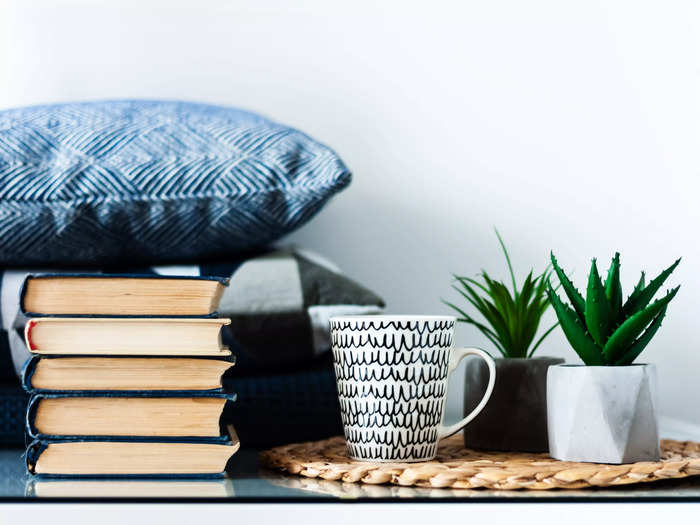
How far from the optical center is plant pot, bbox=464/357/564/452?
0.68 metres

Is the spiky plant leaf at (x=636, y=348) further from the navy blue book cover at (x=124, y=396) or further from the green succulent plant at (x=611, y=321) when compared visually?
the navy blue book cover at (x=124, y=396)

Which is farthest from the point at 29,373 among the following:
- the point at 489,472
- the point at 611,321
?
the point at 611,321

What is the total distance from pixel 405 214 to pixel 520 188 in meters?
0.17

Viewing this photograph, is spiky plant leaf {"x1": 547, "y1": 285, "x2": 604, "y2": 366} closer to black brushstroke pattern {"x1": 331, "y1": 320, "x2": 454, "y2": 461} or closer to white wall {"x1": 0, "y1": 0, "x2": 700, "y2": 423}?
black brushstroke pattern {"x1": 331, "y1": 320, "x2": 454, "y2": 461}

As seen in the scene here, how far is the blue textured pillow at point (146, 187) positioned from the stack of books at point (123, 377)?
187 mm

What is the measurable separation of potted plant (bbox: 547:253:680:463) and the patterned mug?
0.10 metres

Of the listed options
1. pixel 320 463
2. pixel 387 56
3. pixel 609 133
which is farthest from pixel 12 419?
pixel 609 133

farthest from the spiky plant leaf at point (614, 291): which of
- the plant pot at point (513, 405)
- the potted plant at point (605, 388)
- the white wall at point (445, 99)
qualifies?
the white wall at point (445, 99)

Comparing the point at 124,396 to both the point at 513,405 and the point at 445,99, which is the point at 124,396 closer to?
the point at 513,405

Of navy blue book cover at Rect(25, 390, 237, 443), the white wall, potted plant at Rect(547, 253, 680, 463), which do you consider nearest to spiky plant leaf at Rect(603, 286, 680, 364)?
potted plant at Rect(547, 253, 680, 463)

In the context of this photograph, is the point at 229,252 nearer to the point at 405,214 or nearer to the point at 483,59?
the point at 405,214

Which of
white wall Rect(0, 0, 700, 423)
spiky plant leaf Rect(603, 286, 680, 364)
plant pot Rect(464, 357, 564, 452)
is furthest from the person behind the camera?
white wall Rect(0, 0, 700, 423)

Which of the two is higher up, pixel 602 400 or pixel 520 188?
pixel 520 188

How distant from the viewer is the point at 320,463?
58 cm
